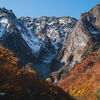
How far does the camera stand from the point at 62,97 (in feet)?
66.0

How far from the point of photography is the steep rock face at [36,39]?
132 metres

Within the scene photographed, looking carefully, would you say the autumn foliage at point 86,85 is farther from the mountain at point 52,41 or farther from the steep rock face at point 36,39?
the steep rock face at point 36,39

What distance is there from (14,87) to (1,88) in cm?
150

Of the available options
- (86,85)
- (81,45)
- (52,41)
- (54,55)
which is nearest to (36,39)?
(52,41)

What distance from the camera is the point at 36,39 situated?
561 feet

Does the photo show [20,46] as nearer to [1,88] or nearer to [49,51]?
[49,51]

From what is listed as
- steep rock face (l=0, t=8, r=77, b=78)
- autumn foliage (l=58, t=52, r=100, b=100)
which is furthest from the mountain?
autumn foliage (l=58, t=52, r=100, b=100)

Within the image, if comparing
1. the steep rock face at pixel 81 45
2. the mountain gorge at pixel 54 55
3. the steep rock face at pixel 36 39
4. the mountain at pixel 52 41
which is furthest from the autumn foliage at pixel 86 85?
the steep rock face at pixel 36 39

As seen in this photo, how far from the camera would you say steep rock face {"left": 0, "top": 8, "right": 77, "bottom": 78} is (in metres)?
132

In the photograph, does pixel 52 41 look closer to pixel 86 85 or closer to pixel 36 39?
pixel 36 39

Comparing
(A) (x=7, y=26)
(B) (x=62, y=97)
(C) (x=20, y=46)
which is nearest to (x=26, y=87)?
(B) (x=62, y=97)

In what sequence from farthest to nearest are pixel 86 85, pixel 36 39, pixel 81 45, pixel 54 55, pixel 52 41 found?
pixel 36 39 → pixel 52 41 → pixel 54 55 → pixel 81 45 → pixel 86 85

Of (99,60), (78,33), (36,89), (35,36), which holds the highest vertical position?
(35,36)

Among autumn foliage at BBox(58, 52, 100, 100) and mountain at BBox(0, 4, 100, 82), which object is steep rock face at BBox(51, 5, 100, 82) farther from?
autumn foliage at BBox(58, 52, 100, 100)
